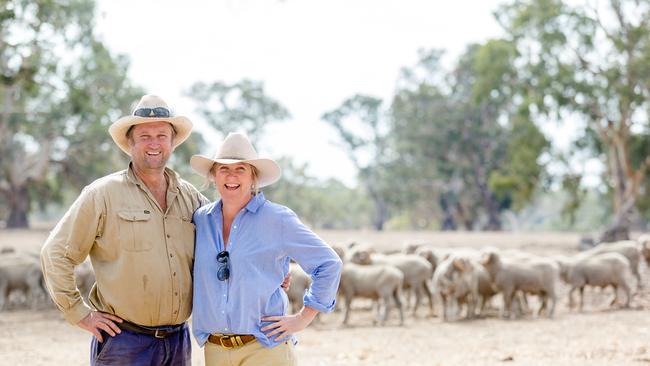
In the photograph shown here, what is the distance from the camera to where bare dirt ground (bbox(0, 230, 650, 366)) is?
348 inches

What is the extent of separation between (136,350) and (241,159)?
1158 mm

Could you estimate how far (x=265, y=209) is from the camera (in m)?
4.15

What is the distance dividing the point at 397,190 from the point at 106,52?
2571 cm

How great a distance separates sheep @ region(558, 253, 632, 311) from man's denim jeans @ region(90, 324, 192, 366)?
38.3 feet

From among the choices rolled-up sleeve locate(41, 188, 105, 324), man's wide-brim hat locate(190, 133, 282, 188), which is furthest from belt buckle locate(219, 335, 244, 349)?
man's wide-brim hat locate(190, 133, 282, 188)

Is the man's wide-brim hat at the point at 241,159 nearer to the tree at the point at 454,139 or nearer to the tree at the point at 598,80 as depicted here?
the tree at the point at 598,80

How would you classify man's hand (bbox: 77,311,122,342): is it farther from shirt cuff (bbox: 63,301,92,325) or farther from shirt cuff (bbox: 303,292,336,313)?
shirt cuff (bbox: 303,292,336,313)

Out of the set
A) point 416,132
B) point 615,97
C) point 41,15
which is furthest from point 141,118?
point 416,132

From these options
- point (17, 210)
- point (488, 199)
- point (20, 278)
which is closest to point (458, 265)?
point (20, 278)

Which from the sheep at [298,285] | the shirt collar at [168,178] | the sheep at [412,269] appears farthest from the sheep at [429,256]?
the shirt collar at [168,178]

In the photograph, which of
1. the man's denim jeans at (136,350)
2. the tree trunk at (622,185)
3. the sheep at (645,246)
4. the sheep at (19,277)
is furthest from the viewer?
the tree trunk at (622,185)

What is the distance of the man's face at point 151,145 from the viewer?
428 cm

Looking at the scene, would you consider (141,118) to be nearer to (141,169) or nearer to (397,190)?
(141,169)

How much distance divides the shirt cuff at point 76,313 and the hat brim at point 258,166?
1016 millimetres
